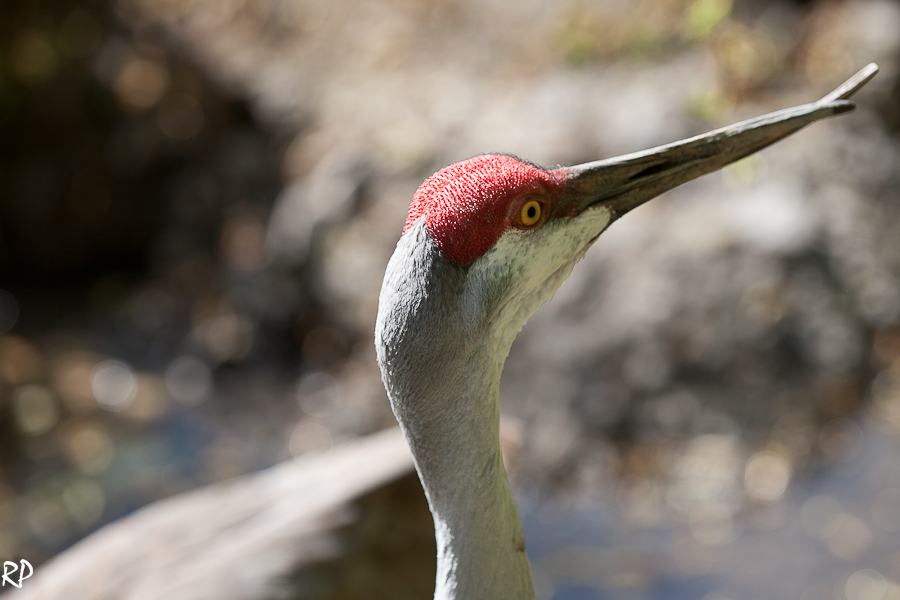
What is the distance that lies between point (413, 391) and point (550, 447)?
116 inches

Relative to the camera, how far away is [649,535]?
3926 millimetres

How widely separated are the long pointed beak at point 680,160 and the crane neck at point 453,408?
312mm

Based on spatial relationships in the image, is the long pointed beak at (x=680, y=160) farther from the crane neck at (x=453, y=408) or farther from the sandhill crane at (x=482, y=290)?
the crane neck at (x=453, y=408)

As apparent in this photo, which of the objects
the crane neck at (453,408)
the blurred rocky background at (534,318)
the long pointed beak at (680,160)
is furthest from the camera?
the blurred rocky background at (534,318)

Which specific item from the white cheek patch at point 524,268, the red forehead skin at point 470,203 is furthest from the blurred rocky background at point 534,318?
the red forehead skin at point 470,203

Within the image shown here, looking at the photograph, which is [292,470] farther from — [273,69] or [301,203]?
[273,69]

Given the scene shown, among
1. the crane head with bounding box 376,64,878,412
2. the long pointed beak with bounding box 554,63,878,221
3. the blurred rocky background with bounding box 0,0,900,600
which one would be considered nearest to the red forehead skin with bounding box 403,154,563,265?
the crane head with bounding box 376,64,878,412

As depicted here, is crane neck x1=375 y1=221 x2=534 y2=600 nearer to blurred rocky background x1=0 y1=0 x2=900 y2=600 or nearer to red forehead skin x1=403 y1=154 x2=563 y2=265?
red forehead skin x1=403 y1=154 x2=563 y2=265

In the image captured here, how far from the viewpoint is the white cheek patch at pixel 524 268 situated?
4.88 feet

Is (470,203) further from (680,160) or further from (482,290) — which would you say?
(680,160)

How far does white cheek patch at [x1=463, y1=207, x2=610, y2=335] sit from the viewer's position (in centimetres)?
149

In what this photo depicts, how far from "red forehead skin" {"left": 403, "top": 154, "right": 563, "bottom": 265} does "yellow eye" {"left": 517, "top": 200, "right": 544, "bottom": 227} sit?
22mm

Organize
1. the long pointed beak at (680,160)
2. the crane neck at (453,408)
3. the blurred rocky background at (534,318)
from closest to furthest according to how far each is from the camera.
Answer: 1. the crane neck at (453,408)
2. the long pointed beak at (680,160)
3. the blurred rocky background at (534,318)

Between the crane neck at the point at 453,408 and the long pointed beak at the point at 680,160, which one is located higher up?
the long pointed beak at the point at 680,160
